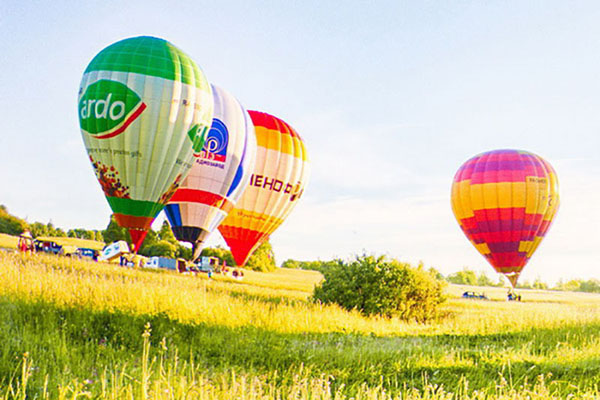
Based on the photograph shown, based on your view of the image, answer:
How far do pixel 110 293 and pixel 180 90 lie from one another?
12558mm

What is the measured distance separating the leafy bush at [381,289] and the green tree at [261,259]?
192ft

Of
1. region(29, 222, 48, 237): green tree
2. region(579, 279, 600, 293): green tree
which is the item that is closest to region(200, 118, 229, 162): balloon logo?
region(29, 222, 48, 237): green tree

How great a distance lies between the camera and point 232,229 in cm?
3022

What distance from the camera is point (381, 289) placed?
16.4m

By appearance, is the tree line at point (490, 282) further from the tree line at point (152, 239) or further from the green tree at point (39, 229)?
the green tree at point (39, 229)

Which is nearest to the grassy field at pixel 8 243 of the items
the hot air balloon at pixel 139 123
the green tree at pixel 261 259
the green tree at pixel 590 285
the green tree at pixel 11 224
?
the green tree at pixel 11 224

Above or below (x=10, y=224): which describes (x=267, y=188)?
above

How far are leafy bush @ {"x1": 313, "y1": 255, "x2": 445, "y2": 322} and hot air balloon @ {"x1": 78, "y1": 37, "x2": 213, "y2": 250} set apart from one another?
8218mm

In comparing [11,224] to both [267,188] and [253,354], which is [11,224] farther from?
[253,354]

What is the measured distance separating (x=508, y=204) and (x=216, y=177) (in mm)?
20833

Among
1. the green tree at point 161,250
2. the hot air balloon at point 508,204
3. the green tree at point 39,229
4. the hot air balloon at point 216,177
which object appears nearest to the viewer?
the hot air balloon at point 216,177

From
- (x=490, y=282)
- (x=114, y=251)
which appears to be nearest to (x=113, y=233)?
(x=114, y=251)

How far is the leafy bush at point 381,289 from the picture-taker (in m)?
16.3

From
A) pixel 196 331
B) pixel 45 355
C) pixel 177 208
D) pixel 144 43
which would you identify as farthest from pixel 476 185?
pixel 45 355
